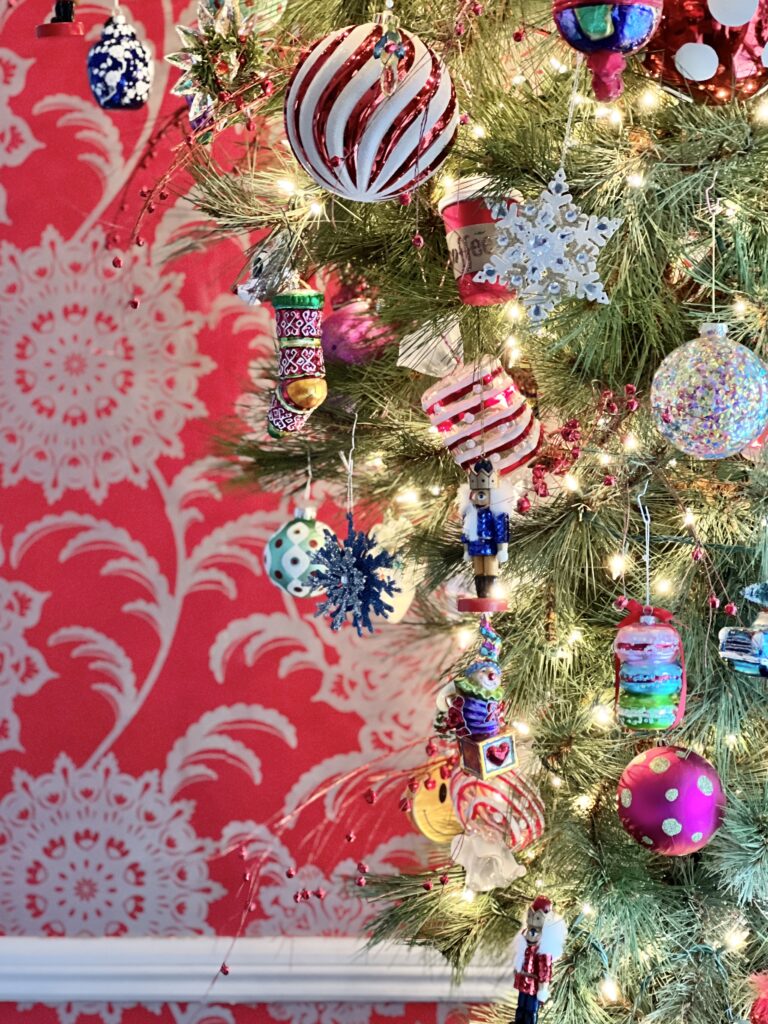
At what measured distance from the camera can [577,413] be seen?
2.68ft

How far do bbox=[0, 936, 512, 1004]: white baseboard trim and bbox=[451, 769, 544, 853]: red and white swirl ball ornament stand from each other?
514 millimetres

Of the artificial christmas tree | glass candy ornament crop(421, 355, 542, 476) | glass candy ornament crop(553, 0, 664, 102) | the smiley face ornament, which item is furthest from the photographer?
the smiley face ornament

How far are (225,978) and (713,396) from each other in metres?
0.97

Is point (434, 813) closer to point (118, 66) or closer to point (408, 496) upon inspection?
point (408, 496)

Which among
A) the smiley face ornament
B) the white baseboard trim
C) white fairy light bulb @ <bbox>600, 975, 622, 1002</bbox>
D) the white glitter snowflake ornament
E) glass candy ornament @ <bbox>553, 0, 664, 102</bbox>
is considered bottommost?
the white baseboard trim

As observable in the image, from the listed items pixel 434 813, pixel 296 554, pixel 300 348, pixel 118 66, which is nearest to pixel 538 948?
pixel 434 813

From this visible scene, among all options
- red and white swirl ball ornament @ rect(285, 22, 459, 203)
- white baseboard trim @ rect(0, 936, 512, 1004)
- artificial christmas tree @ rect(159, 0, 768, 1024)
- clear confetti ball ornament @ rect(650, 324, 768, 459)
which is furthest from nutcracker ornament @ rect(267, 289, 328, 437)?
white baseboard trim @ rect(0, 936, 512, 1004)

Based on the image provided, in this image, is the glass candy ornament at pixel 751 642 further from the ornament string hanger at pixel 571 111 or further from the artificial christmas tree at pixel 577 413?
the ornament string hanger at pixel 571 111

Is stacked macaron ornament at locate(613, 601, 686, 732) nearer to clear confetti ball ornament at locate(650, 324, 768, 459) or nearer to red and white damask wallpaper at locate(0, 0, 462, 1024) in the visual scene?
clear confetti ball ornament at locate(650, 324, 768, 459)

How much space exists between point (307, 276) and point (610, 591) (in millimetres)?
337

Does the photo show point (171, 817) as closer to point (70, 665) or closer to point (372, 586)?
point (70, 665)

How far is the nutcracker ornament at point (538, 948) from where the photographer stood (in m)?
0.82

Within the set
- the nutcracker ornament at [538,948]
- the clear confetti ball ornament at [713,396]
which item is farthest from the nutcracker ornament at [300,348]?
the nutcracker ornament at [538,948]

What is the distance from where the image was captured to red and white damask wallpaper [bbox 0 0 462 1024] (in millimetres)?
1312
